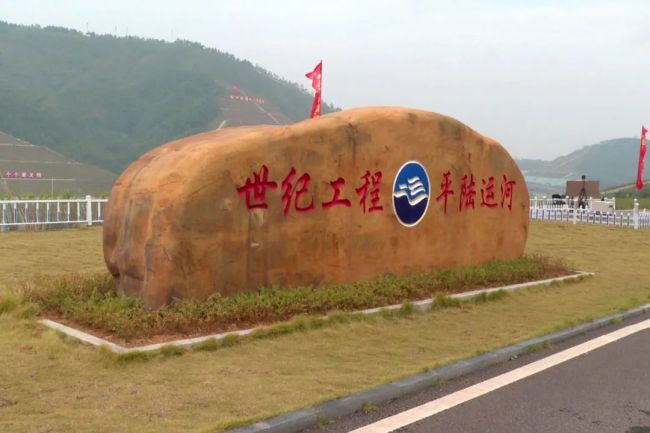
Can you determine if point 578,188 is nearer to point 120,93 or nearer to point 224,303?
point 224,303

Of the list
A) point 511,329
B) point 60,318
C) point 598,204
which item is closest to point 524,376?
point 511,329

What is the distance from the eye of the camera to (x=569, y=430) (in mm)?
3875

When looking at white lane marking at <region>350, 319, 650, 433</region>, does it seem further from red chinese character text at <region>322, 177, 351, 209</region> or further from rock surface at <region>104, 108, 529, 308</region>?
red chinese character text at <region>322, 177, 351, 209</region>

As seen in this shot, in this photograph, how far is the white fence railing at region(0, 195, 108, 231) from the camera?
15.6 meters

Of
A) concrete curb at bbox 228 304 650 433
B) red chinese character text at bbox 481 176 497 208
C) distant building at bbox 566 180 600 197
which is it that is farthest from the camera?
distant building at bbox 566 180 600 197

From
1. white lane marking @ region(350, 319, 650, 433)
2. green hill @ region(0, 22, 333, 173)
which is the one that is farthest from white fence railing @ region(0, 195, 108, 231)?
green hill @ region(0, 22, 333, 173)

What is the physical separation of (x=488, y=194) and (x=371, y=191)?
2740 millimetres

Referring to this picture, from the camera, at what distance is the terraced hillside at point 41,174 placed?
49688mm

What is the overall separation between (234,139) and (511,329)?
3.64 meters

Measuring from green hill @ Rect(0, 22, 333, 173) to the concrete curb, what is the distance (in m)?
82.2

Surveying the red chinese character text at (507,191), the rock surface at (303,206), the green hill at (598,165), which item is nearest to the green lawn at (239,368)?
the rock surface at (303,206)

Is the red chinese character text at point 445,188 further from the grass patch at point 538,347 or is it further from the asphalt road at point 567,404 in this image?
the asphalt road at point 567,404

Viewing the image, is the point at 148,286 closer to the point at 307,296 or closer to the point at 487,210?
the point at 307,296

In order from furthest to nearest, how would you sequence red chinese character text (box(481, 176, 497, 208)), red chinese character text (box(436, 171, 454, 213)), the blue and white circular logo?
red chinese character text (box(481, 176, 497, 208)) → red chinese character text (box(436, 171, 454, 213)) → the blue and white circular logo
